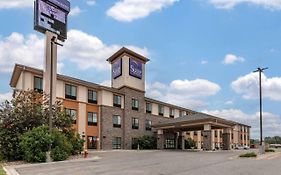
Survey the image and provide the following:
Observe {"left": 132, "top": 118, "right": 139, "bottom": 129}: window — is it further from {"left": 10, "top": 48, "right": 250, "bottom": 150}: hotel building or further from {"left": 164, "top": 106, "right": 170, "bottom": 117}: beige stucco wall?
{"left": 164, "top": 106, "right": 170, "bottom": 117}: beige stucco wall

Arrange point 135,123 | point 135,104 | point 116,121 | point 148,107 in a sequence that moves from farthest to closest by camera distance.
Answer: point 148,107 → point 135,104 → point 135,123 → point 116,121

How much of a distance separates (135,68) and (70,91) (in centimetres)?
1411

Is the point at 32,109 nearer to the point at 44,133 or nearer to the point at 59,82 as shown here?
the point at 44,133

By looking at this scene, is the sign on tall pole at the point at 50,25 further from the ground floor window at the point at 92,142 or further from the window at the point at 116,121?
the window at the point at 116,121

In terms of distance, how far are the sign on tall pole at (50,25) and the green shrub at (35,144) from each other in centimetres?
831

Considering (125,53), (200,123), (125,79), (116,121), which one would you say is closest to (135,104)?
(125,79)

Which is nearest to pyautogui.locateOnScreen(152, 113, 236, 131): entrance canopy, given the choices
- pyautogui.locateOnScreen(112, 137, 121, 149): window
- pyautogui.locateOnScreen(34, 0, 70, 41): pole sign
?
pyautogui.locateOnScreen(112, 137, 121, 149): window

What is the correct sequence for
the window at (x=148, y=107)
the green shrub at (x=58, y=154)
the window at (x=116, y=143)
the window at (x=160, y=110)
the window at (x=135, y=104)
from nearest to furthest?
the green shrub at (x=58, y=154), the window at (x=116, y=143), the window at (x=135, y=104), the window at (x=148, y=107), the window at (x=160, y=110)

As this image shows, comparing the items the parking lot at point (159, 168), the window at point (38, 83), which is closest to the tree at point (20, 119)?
the parking lot at point (159, 168)

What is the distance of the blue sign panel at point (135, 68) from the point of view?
188 ft

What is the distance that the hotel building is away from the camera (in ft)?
153

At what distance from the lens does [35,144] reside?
28.9 meters

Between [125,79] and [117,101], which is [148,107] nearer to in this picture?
[125,79]

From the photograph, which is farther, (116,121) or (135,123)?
(135,123)
